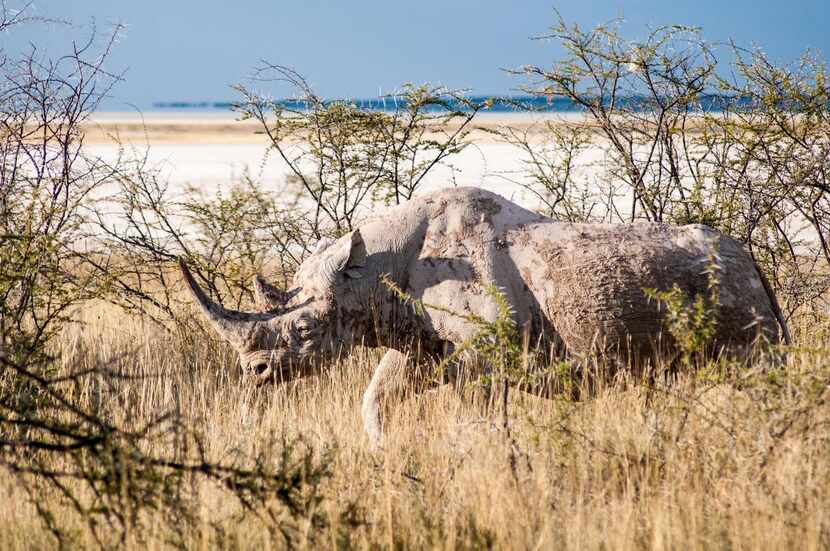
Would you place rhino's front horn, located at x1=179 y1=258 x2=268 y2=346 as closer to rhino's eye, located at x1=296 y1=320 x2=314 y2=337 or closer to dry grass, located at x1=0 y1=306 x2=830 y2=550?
rhino's eye, located at x1=296 y1=320 x2=314 y2=337

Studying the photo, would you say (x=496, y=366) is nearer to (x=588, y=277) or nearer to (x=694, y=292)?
(x=588, y=277)

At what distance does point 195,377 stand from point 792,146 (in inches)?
227

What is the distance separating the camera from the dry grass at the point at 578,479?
169 inches

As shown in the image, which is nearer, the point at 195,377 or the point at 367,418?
the point at 367,418

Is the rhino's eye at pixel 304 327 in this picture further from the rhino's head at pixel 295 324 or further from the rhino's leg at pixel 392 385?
the rhino's leg at pixel 392 385

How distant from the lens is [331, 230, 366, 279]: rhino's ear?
6398mm

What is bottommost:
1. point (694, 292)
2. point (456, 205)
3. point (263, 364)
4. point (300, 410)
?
point (300, 410)

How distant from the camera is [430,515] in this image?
463cm

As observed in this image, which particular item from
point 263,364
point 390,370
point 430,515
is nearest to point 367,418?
point 390,370

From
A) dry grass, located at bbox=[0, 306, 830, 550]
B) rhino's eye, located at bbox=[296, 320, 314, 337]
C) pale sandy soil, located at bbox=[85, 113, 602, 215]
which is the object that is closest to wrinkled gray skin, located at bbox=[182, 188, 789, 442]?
rhino's eye, located at bbox=[296, 320, 314, 337]

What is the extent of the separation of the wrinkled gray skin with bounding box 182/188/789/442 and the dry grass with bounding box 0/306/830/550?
0.37 m

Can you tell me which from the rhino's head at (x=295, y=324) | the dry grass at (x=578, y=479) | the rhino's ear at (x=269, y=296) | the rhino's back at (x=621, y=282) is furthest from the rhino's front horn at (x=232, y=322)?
the rhino's back at (x=621, y=282)

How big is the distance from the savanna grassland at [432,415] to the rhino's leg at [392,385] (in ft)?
0.46

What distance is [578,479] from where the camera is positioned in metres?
5.07
